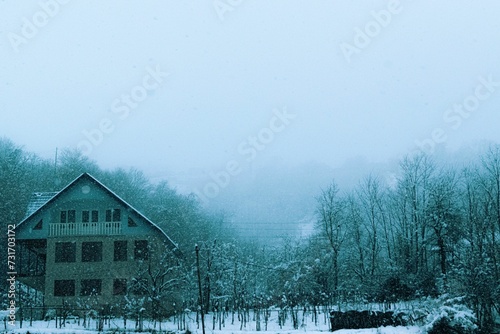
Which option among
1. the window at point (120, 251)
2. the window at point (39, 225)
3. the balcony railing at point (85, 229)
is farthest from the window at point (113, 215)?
the window at point (39, 225)

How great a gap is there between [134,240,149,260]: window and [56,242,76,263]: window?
4.30 meters

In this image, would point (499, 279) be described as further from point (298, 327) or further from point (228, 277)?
point (228, 277)

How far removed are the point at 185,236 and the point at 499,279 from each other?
38.5 metres

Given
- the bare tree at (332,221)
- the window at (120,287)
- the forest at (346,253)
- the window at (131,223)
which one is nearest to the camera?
the forest at (346,253)

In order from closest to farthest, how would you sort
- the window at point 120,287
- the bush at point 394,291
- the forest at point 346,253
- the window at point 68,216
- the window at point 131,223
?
1. the forest at point 346,253
2. the window at point 120,287
3. the window at point 131,223
4. the window at point 68,216
5. the bush at point 394,291

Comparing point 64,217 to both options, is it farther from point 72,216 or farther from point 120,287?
point 120,287

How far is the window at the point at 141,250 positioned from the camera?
34.4 metres

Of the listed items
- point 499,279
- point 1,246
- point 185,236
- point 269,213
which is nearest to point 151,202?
point 185,236

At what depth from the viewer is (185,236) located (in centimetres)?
6103

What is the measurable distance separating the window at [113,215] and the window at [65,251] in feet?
9.61

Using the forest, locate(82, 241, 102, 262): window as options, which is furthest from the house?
the forest

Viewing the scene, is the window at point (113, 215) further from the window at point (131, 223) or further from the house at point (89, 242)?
the window at point (131, 223)

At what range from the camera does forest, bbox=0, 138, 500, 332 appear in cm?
3222

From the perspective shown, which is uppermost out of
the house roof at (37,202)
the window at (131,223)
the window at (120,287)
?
the house roof at (37,202)
